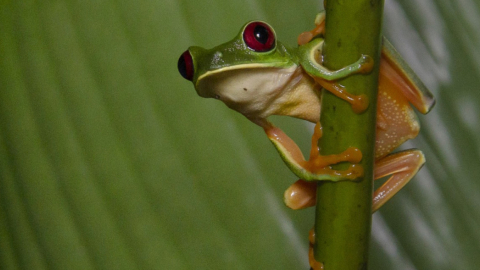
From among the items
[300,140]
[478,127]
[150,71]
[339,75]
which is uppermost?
[150,71]

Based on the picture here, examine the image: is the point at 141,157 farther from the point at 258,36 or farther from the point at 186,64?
the point at 258,36

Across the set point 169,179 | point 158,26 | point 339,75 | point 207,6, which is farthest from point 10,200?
point 339,75

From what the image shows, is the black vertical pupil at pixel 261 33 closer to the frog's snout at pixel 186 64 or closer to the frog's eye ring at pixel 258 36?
the frog's eye ring at pixel 258 36

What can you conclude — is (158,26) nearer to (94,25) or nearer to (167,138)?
(94,25)

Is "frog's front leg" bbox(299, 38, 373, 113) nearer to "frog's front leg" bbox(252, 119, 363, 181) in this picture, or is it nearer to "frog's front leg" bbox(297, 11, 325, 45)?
"frog's front leg" bbox(252, 119, 363, 181)

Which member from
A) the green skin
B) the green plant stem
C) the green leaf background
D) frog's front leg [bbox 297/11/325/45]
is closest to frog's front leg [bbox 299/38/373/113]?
the green plant stem

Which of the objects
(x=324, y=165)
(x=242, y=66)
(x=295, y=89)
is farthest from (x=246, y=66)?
(x=324, y=165)
